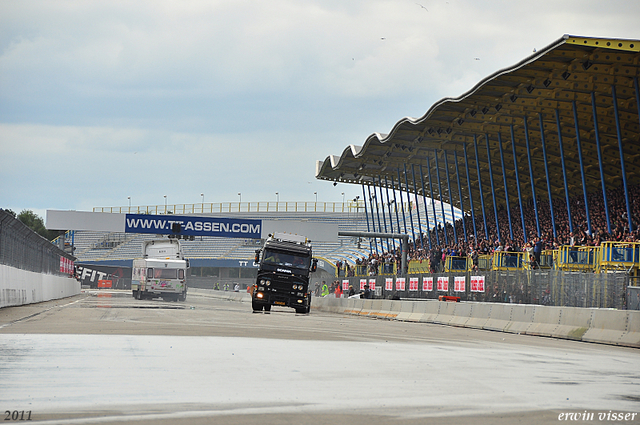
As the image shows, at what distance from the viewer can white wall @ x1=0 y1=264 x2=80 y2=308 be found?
2651 centimetres

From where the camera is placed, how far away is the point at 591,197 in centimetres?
4322

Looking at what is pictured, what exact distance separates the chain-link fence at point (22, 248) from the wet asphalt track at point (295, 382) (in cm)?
1251

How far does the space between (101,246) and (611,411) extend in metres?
99.2

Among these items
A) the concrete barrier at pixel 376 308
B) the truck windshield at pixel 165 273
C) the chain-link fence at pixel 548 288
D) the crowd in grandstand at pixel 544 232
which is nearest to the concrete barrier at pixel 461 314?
the chain-link fence at pixel 548 288

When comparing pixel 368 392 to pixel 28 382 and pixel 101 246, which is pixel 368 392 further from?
pixel 101 246

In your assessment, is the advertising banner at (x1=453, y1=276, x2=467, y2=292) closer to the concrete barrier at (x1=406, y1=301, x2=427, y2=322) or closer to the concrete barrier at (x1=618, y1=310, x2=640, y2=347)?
the concrete barrier at (x1=406, y1=301, x2=427, y2=322)

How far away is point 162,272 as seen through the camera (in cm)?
4788

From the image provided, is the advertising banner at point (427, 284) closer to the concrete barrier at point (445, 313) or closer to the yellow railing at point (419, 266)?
the yellow railing at point (419, 266)

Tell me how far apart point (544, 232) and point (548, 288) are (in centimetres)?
1758

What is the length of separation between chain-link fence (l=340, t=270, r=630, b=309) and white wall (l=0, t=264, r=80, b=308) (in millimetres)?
17057

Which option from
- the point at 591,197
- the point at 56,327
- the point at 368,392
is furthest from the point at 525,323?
the point at 591,197

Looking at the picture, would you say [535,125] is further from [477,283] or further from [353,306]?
[477,283]

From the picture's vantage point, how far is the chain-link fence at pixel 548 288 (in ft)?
69.2

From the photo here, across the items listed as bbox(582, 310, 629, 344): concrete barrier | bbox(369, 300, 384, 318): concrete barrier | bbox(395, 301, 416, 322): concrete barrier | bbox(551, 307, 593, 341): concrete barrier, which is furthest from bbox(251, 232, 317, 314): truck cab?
bbox(582, 310, 629, 344): concrete barrier
